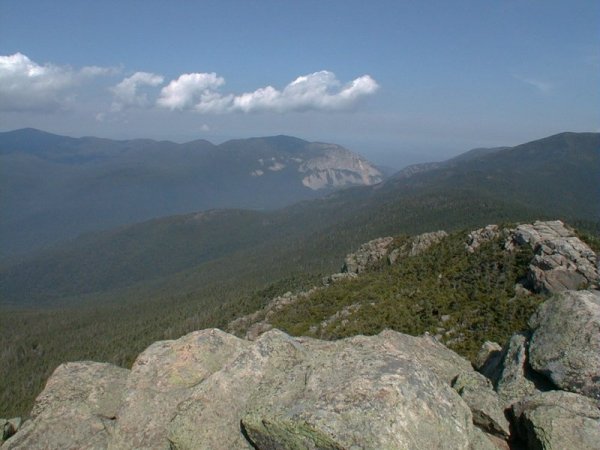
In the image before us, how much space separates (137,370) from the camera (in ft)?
65.0

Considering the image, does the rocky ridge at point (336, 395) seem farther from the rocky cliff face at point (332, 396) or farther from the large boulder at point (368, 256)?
the large boulder at point (368, 256)

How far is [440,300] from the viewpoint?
2484 inches

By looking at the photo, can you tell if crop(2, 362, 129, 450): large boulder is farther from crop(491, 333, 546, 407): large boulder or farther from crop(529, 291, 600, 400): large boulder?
crop(529, 291, 600, 400): large boulder

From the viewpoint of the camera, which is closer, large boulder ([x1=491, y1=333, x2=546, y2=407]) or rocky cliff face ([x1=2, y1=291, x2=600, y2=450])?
rocky cliff face ([x1=2, y1=291, x2=600, y2=450])

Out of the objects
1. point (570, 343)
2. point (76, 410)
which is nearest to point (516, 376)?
point (570, 343)

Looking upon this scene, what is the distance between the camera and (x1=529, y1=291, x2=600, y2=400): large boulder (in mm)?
17250

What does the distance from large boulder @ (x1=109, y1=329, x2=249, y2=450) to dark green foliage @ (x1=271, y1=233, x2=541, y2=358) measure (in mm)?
32217

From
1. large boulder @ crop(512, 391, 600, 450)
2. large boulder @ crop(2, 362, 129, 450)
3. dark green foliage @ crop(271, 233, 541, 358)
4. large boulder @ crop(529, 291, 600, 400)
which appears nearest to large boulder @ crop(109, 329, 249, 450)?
large boulder @ crop(2, 362, 129, 450)

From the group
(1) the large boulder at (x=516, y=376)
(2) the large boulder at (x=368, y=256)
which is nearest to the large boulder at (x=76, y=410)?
(1) the large boulder at (x=516, y=376)

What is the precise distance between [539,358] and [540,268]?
44.8 metres

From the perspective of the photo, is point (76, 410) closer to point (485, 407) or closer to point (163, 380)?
point (163, 380)

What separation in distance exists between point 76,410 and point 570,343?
2168 centimetres

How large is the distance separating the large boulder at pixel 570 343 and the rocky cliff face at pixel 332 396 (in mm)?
47

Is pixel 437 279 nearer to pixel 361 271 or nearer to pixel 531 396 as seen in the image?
pixel 361 271
